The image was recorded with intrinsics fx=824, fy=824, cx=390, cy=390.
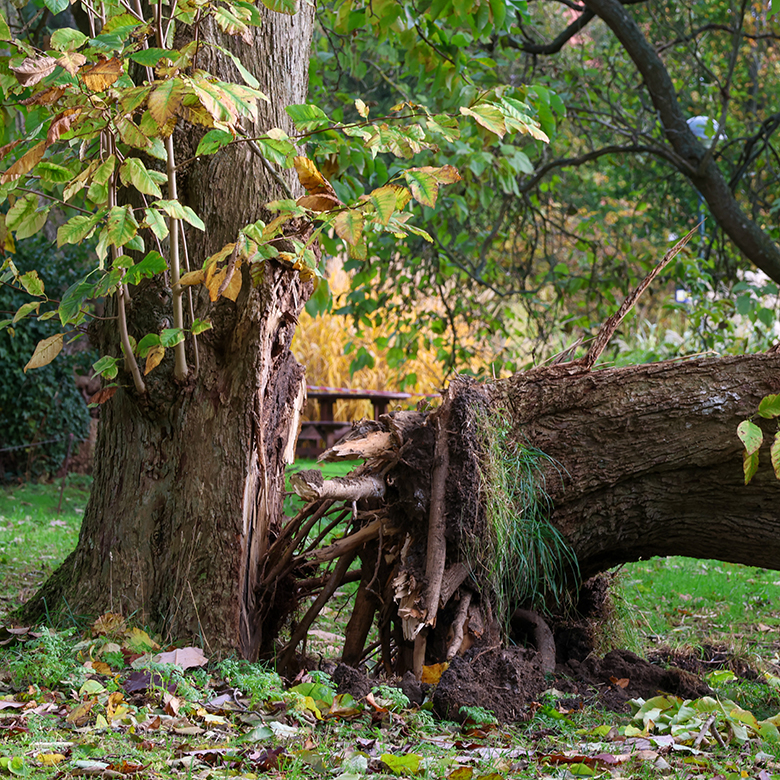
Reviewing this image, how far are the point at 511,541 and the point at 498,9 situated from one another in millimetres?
2487

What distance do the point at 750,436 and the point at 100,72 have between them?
2.18m

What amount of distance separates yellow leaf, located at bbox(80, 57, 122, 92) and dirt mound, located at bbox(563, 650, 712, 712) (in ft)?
7.85

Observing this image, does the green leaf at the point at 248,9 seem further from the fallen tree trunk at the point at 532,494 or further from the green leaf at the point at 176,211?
the fallen tree trunk at the point at 532,494

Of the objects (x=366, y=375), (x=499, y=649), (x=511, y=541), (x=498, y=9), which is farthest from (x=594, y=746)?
(x=366, y=375)

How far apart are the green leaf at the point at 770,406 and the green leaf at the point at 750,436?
0.36ft

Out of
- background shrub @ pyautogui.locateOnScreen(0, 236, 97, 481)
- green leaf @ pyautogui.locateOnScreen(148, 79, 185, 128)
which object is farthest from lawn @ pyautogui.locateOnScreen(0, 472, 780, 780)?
background shrub @ pyautogui.locateOnScreen(0, 236, 97, 481)

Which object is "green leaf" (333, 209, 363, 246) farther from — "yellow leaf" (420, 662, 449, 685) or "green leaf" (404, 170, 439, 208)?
"yellow leaf" (420, 662, 449, 685)

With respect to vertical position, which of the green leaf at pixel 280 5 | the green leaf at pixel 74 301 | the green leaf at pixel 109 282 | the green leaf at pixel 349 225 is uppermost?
the green leaf at pixel 280 5

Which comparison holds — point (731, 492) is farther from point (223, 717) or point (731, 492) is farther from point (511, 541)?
point (223, 717)

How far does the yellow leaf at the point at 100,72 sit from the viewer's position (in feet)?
6.93

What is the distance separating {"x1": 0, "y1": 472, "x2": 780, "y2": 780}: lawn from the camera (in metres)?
2.09

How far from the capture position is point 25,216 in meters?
2.58

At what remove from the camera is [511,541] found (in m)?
3.03

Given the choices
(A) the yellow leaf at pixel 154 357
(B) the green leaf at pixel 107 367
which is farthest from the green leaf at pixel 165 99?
(B) the green leaf at pixel 107 367
